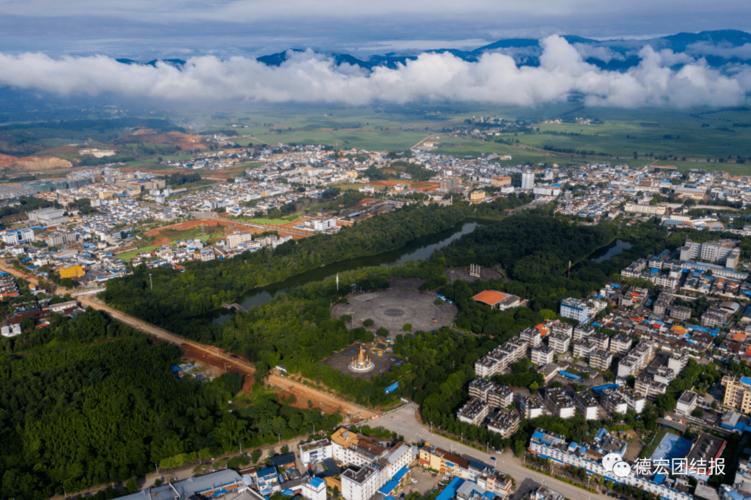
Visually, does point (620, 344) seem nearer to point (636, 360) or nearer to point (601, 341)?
point (601, 341)

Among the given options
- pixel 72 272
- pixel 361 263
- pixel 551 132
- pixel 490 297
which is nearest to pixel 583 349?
pixel 490 297

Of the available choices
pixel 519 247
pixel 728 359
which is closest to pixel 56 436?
pixel 728 359

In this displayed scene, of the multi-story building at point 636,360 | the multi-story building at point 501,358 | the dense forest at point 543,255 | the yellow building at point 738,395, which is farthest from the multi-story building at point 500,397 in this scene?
the yellow building at point 738,395

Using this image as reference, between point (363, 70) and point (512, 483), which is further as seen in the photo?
point (363, 70)

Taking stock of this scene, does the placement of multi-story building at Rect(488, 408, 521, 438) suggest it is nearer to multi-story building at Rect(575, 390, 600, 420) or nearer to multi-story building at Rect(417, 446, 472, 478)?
multi-story building at Rect(417, 446, 472, 478)

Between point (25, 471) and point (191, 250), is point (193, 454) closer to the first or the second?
point (25, 471)

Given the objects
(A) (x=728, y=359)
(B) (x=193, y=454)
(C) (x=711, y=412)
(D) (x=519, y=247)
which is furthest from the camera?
(D) (x=519, y=247)

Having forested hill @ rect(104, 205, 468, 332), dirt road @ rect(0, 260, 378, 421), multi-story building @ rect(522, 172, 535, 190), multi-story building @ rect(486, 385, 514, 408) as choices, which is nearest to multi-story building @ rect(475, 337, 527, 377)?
multi-story building @ rect(486, 385, 514, 408)
